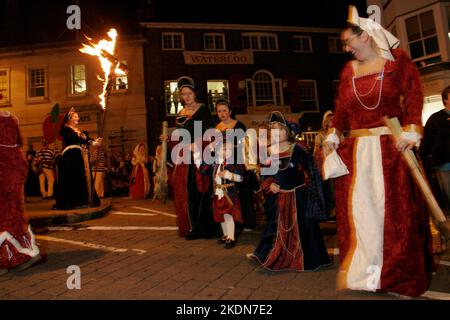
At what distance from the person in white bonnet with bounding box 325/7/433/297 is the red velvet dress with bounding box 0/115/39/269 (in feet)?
11.6

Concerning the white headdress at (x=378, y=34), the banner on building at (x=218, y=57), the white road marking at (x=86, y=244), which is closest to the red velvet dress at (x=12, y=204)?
the white road marking at (x=86, y=244)

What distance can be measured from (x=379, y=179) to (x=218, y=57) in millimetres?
21176

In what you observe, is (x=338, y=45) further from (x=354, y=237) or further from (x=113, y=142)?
(x=354, y=237)

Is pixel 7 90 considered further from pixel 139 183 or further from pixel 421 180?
pixel 421 180

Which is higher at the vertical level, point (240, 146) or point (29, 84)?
point (29, 84)

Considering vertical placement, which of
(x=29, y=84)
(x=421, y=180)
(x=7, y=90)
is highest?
(x=29, y=84)

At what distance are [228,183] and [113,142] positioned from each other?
1720 cm

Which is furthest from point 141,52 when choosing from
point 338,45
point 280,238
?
point 280,238

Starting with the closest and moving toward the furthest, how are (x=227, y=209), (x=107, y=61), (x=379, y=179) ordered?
(x=379, y=179) < (x=227, y=209) < (x=107, y=61)

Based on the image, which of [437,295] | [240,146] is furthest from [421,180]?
[240,146]

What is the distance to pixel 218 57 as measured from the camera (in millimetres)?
22844

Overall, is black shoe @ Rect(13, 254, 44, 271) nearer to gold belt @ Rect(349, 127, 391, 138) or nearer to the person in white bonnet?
the person in white bonnet

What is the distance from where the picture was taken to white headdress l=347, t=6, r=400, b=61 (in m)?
2.90

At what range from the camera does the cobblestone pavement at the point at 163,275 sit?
3.03 m
